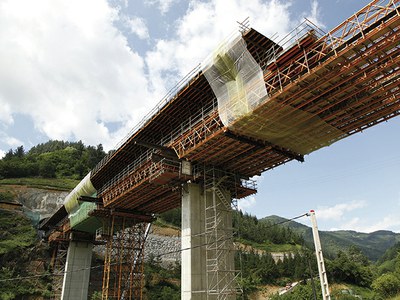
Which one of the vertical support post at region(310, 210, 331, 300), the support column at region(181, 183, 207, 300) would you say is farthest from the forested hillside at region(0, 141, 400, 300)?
the vertical support post at region(310, 210, 331, 300)

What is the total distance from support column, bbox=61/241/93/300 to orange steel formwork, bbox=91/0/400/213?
1969 cm

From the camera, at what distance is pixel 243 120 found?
1569 cm

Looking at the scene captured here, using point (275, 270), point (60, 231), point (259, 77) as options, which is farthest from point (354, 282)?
point (259, 77)

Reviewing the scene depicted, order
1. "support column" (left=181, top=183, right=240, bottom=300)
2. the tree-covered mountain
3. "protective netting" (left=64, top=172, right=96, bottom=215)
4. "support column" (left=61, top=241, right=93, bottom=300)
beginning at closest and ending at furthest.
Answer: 1. "support column" (left=181, top=183, right=240, bottom=300)
2. "protective netting" (left=64, top=172, right=96, bottom=215)
3. "support column" (left=61, top=241, right=93, bottom=300)
4. the tree-covered mountain

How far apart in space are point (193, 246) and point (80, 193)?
67.3 ft

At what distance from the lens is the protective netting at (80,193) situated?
3369 centimetres

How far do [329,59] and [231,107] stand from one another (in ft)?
17.0

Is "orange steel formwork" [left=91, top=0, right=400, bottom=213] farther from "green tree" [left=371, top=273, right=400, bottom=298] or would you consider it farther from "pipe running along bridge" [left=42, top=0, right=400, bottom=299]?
"green tree" [left=371, top=273, right=400, bottom=298]

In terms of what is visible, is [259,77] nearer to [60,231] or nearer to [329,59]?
[329,59]

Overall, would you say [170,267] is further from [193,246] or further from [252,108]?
[252,108]

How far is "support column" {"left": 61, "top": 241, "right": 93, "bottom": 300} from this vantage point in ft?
124

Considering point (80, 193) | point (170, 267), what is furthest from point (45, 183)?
point (80, 193)

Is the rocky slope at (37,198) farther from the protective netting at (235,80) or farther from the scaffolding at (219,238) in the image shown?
the protective netting at (235,80)

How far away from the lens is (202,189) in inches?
842
